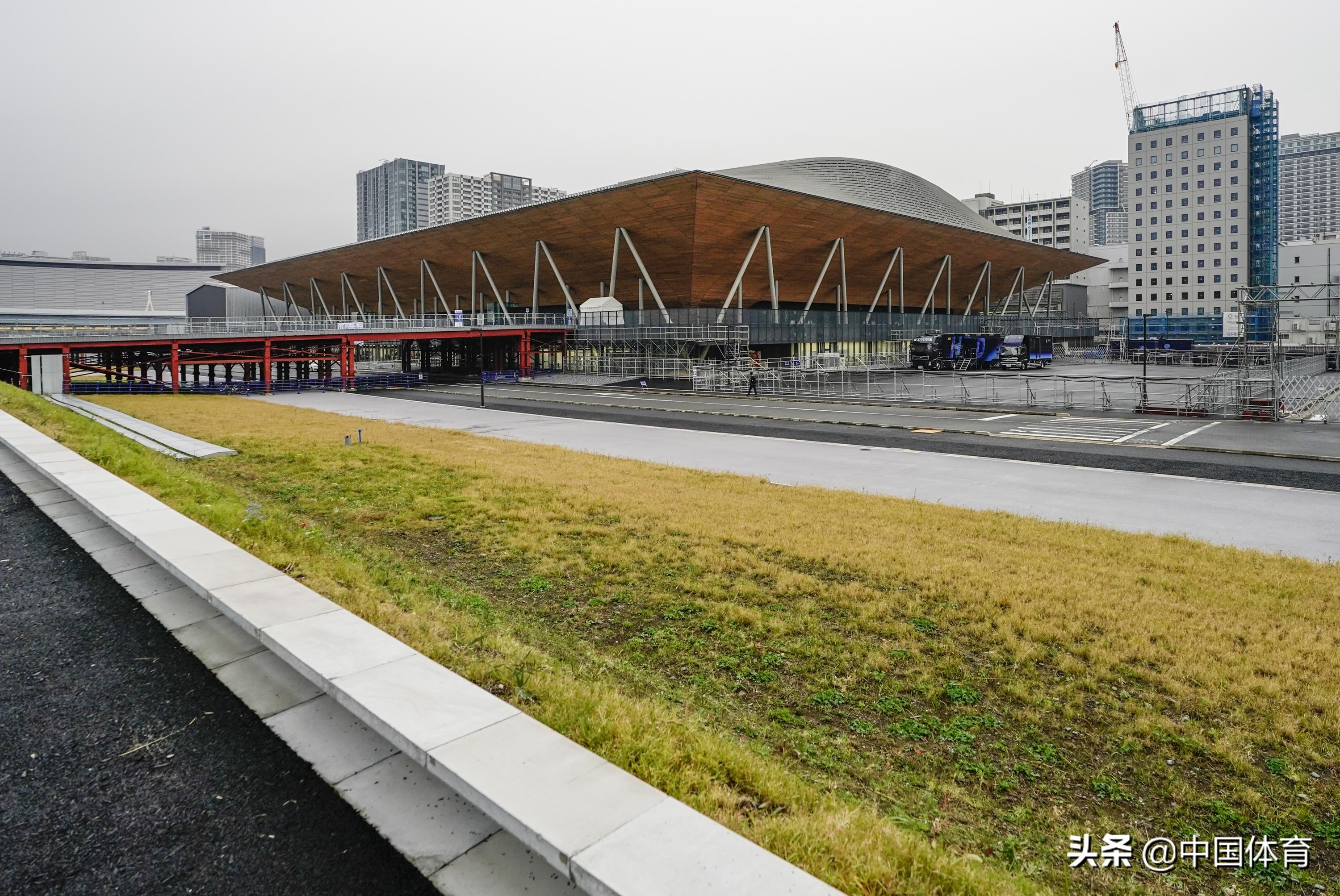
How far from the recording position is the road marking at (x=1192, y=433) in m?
25.1

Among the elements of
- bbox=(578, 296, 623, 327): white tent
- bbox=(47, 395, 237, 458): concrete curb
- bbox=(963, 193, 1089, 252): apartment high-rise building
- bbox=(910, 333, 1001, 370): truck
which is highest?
bbox=(963, 193, 1089, 252): apartment high-rise building

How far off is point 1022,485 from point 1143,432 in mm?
14319

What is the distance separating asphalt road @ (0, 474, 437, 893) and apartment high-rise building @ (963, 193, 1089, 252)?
7248 inches

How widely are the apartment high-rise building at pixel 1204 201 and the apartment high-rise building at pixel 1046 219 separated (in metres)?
34.2

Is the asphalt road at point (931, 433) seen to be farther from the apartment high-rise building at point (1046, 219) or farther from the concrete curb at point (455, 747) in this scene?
the apartment high-rise building at point (1046, 219)

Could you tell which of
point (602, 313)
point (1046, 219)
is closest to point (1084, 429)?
point (602, 313)

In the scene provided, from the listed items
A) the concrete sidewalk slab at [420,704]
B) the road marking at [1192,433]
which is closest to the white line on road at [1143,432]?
the road marking at [1192,433]

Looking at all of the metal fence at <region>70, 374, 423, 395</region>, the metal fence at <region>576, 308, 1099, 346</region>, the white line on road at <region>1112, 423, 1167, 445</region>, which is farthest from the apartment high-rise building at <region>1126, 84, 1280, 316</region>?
the metal fence at <region>70, 374, 423, 395</region>

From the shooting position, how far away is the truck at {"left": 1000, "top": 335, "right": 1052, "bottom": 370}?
3022 inches

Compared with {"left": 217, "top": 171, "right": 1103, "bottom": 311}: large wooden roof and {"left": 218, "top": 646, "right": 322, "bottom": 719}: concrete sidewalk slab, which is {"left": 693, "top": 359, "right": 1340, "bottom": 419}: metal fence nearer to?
{"left": 217, "top": 171, "right": 1103, "bottom": 311}: large wooden roof

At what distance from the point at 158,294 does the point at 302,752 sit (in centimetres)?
18881

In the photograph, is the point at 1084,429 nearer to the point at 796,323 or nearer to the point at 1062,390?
the point at 1062,390

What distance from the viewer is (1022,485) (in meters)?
17.6

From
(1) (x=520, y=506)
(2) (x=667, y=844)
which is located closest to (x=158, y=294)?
(1) (x=520, y=506)
